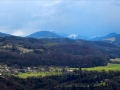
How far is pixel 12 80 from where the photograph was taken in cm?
8688

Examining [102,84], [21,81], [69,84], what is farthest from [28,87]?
[102,84]

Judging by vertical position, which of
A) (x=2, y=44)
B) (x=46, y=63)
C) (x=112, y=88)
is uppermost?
(x=2, y=44)

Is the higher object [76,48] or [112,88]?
[76,48]

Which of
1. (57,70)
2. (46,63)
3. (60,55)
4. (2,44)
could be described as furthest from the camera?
(2,44)

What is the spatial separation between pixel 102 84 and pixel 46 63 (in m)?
39.6

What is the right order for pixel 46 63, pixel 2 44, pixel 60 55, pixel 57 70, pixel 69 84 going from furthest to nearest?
pixel 2 44 < pixel 60 55 < pixel 46 63 < pixel 57 70 < pixel 69 84

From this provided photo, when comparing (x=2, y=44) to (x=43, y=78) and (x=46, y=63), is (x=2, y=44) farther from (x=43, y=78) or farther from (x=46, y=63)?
(x=43, y=78)

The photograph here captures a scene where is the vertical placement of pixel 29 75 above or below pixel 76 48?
below

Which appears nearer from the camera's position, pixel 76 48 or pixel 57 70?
pixel 57 70

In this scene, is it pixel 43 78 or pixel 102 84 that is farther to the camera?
pixel 43 78

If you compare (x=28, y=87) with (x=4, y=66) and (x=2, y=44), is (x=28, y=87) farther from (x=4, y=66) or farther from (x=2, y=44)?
(x=2, y=44)

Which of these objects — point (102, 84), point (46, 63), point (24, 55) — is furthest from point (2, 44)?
point (102, 84)

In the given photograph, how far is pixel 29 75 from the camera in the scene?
3868 inches

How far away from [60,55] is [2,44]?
34.4 m
